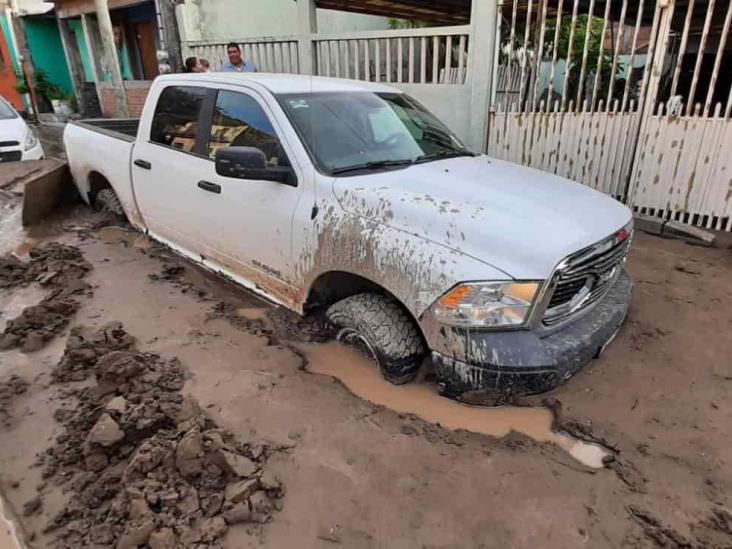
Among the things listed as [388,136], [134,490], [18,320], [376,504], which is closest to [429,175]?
[388,136]

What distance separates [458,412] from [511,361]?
0.55 meters

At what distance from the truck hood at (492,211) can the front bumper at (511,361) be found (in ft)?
1.16

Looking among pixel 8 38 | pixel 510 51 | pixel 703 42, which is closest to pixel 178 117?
pixel 510 51

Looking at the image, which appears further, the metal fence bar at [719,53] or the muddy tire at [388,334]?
the metal fence bar at [719,53]

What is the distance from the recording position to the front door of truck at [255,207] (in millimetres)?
3227

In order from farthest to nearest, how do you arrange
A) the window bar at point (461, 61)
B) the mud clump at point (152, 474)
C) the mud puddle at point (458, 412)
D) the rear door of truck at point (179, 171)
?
the window bar at point (461, 61) → the rear door of truck at point (179, 171) → the mud puddle at point (458, 412) → the mud clump at point (152, 474)

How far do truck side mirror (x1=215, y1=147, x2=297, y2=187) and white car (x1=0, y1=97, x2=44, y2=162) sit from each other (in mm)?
7012

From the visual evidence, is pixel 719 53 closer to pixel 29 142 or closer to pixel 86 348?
pixel 86 348

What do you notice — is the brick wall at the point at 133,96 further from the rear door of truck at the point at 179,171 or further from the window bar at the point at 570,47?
the window bar at the point at 570,47

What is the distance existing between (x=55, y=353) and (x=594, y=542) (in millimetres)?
3429

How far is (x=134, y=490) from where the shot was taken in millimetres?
2201

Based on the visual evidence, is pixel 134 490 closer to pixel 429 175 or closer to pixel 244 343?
pixel 244 343

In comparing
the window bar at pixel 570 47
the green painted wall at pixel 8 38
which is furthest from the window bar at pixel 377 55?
the green painted wall at pixel 8 38

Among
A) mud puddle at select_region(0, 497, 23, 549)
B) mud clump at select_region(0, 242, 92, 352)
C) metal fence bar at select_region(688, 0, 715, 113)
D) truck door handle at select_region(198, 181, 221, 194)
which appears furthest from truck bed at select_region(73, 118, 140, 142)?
metal fence bar at select_region(688, 0, 715, 113)
